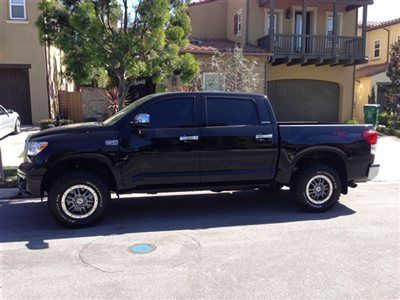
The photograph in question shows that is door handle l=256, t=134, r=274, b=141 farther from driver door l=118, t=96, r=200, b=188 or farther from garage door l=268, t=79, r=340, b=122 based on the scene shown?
garage door l=268, t=79, r=340, b=122

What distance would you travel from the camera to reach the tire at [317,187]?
21.5 ft

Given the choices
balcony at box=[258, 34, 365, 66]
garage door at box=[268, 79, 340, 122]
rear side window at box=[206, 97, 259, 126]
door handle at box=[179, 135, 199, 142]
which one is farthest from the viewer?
garage door at box=[268, 79, 340, 122]

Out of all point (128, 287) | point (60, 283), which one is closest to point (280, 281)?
point (128, 287)

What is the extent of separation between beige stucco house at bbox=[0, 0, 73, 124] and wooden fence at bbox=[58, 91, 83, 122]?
0.72m

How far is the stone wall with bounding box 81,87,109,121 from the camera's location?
1826cm

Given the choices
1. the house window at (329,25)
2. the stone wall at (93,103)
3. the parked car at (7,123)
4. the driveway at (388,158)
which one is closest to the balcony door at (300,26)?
the house window at (329,25)

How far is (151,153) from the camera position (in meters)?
5.93

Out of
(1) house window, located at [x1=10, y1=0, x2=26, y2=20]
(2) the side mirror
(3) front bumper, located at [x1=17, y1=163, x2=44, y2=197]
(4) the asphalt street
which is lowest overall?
(4) the asphalt street

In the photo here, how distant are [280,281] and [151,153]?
2.66 m

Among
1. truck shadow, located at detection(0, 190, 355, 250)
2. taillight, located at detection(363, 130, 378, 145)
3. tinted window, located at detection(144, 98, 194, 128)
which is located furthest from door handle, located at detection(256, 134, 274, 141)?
taillight, located at detection(363, 130, 378, 145)

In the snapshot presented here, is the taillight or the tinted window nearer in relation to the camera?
the tinted window

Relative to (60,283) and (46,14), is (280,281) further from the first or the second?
(46,14)

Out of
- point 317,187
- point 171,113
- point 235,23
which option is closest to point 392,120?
point 235,23

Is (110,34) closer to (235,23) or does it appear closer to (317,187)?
(317,187)
